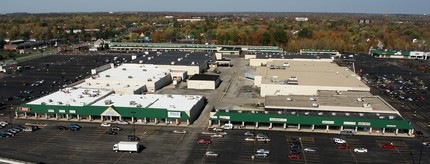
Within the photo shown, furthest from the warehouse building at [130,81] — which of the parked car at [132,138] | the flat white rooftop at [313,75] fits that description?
the flat white rooftop at [313,75]

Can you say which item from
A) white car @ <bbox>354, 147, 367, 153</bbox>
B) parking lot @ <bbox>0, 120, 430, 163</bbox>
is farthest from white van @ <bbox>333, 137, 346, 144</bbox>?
white car @ <bbox>354, 147, 367, 153</bbox>

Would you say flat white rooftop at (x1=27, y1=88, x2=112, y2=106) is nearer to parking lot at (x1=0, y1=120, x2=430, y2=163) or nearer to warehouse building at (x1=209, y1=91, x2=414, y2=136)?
parking lot at (x1=0, y1=120, x2=430, y2=163)

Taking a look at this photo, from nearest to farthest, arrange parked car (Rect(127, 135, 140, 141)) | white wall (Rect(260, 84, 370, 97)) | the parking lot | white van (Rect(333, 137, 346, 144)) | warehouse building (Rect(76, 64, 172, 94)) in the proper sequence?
the parking lot
white van (Rect(333, 137, 346, 144))
parked car (Rect(127, 135, 140, 141))
white wall (Rect(260, 84, 370, 97))
warehouse building (Rect(76, 64, 172, 94))

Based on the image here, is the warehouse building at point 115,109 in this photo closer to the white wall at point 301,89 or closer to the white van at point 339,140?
the white wall at point 301,89

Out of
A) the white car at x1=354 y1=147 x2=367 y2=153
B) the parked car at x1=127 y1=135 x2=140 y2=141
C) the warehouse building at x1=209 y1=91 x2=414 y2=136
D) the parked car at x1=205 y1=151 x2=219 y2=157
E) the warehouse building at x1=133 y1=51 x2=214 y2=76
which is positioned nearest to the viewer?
the parked car at x1=205 y1=151 x2=219 y2=157

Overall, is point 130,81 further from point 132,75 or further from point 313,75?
point 313,75

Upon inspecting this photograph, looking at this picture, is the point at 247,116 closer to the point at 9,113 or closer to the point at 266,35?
the point at 9,113

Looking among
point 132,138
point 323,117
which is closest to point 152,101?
point 132,138

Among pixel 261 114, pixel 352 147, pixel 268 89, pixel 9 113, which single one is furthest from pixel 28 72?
pixel 352 147
